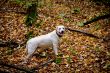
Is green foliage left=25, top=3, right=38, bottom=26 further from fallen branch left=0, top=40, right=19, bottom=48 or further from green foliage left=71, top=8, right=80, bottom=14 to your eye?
fallen branch left=0, top=40, right=19, bottom=48

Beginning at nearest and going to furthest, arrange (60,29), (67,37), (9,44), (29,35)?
1. (60,29)
2. (9,44)
3. (67,37)
4. (29,35)

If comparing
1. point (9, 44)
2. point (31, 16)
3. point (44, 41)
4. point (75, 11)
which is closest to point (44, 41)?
point (44, 41)

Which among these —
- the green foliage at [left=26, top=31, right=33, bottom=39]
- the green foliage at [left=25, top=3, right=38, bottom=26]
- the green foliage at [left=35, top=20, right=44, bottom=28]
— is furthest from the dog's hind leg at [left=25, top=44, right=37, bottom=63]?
the green foliage at [left=25, top=3, right=38, bottom=26]

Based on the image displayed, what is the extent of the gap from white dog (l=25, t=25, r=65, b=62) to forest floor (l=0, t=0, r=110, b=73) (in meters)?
0.50

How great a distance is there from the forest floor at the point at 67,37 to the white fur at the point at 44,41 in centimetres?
52

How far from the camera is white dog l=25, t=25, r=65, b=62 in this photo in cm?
890

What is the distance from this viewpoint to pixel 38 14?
14578 millimetres

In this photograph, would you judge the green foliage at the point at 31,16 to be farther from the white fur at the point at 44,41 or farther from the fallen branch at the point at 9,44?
the white fur at the point at 44,41

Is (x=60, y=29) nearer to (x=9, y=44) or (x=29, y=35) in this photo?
(x=9, y=44)

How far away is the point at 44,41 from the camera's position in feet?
29.7

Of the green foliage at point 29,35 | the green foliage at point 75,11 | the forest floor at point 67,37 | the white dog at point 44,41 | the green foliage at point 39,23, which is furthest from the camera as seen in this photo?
the green foliage at point 75,11

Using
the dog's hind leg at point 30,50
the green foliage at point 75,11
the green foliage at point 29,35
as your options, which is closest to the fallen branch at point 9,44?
the green foliage at point 29,35

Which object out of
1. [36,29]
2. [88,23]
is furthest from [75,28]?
[36,29]

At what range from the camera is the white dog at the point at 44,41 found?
8898mm
